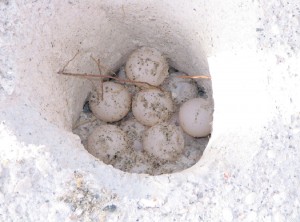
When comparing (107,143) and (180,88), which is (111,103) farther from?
(180,88)

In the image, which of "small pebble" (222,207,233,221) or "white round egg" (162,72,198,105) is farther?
"white round egg" (162,72,198,105)

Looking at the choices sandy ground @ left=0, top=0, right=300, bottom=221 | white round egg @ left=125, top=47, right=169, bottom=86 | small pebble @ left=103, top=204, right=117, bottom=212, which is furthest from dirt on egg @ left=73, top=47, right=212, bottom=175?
small pebble @ left=103, top=204, right=117, bottom=212

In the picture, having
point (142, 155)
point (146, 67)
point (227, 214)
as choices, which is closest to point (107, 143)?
point (142, 155)

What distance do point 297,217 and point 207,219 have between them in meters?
0.28

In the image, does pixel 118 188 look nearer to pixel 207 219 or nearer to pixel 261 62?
pixel 207 219

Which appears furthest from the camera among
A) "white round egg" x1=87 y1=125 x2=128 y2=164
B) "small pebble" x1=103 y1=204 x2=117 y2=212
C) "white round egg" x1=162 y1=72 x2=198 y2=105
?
"white round egg" x1=162 y1=72 x2=198 y2=105

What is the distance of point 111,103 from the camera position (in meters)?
1.92

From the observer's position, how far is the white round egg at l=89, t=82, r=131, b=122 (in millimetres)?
1923

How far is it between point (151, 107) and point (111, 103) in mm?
171

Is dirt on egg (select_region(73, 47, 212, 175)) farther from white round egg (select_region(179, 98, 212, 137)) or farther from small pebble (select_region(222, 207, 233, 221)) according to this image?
small pebble (select_region(222, 207, 233, 221))

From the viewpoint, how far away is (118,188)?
141cm

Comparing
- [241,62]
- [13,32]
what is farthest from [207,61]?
[13,32]

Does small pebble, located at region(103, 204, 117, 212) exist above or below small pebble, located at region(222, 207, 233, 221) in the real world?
below

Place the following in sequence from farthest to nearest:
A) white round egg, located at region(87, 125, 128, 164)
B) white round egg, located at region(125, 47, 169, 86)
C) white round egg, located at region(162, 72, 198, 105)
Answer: white round egg, located at region(162, 72, 198, 105) → white round egg, located at region(125, 47, 169, 86) → white round egg, located at region(87, 125, 128, 164)
